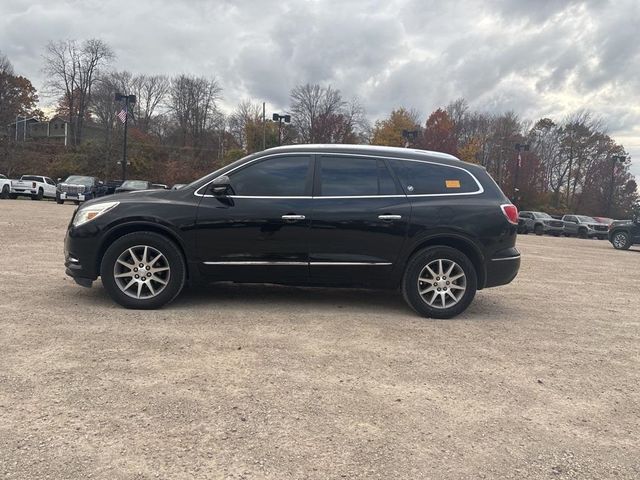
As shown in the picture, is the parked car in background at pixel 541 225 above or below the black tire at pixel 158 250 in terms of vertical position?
above

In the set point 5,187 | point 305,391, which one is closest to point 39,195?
point 5,187

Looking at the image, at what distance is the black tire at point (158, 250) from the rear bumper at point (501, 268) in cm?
339

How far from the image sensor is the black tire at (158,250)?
201 inches

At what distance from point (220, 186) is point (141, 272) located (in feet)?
4.03

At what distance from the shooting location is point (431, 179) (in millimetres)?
5527

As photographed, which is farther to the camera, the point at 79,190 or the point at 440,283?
the point at 79,190

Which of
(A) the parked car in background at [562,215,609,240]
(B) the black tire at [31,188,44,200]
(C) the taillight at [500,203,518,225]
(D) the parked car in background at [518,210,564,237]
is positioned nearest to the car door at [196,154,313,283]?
(C) the taillight at [500,203,518,225]

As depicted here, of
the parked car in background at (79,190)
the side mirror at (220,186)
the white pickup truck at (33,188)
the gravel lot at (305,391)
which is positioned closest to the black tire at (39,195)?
the white pickup truck at (33,188)

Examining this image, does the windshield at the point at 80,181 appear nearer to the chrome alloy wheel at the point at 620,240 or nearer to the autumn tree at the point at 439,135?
the chrome alloy wheel at the point at 620,240

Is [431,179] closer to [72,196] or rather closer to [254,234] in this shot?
[254,234]

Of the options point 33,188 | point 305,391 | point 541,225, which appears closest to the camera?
point 305,391

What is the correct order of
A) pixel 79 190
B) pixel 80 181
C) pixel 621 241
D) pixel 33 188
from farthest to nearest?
pixel 33 188
pixel 80 181
pixel 79 190
pixel 621 241

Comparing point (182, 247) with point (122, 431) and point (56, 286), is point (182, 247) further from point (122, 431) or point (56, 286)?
point (122, 431)

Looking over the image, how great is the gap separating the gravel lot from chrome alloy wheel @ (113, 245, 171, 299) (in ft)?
0.87
